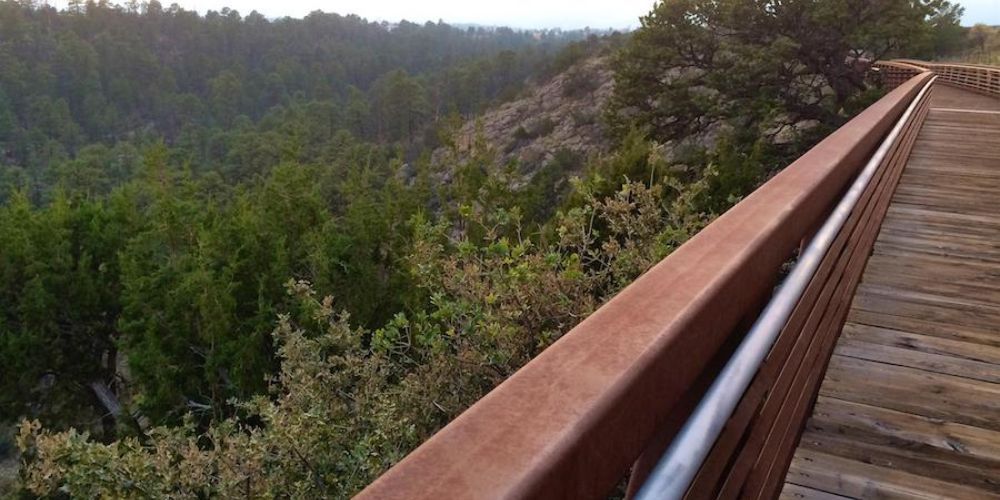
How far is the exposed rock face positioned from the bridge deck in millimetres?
38373

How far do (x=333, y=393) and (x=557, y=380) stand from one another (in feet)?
20.3

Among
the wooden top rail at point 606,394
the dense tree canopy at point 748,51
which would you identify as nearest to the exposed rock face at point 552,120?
the dense tree canopy at point 748,51

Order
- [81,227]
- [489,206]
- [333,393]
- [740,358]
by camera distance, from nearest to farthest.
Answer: [740,358] → [333,393] → [489,206] → [81,227]

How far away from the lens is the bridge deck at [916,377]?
6.51 ft

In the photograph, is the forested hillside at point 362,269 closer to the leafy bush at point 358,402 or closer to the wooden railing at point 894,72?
the leafy bush at point 358,402

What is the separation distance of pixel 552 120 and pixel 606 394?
5739 centimetres

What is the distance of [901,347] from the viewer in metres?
2.86

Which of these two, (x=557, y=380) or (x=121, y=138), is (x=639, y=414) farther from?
(x=121, y=138)

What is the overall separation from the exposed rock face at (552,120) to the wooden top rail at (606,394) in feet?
136

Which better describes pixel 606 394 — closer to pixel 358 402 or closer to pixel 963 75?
pixel 358 402

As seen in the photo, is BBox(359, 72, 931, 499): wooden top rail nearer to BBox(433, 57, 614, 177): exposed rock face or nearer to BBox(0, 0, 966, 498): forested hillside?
BBox(0, 0, 966, 498): forested hillside

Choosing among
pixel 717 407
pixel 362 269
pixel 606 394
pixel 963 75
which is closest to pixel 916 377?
pixel 717 407

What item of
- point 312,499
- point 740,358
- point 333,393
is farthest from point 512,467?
point 333,393

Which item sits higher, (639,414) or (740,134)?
(639,414)
